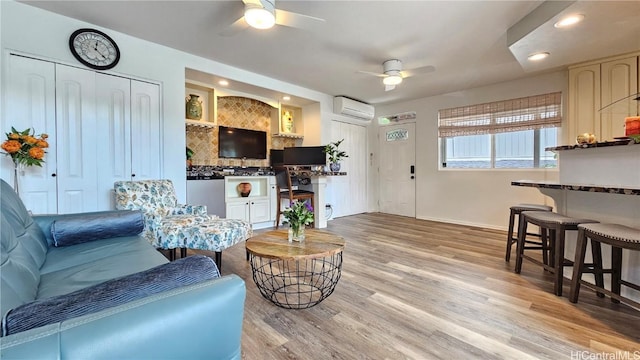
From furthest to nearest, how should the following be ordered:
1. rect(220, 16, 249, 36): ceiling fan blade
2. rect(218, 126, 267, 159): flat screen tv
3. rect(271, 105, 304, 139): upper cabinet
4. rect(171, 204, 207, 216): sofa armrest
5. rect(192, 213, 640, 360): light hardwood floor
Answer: rect(271, 105, 304, 139): upper cabinet, rect(218, 126, 267, 159): flat screen tv, rect(171, 204, 207, 216): sofa armrest, rect(220, 16, 249, 36): ceiling fan blade, rect(192, 213, 640, 360): light hardwood floor

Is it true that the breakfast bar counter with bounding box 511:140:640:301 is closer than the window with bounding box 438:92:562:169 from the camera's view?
Yes

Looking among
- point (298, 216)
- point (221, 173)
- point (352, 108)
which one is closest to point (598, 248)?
point (298, 216)

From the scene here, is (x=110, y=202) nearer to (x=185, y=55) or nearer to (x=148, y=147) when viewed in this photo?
(x=148, y=147)

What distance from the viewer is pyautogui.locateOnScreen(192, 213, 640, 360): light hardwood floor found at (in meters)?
1.55

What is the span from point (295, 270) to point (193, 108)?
2.97m

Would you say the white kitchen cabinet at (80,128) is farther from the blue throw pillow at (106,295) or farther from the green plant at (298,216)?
the blue throw pillow at (106,295)

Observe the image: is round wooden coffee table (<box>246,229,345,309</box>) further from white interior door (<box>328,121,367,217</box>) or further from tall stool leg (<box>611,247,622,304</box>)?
white interior door (<box>328,121,367,217</box>)

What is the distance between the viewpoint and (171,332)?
24.0 inches

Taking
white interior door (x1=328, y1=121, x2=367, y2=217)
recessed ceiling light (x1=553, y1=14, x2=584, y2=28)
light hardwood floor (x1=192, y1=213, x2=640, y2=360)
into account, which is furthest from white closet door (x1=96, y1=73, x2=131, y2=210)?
recessed ceiling light (x1=553, y1=14, x2=584, y2=28)

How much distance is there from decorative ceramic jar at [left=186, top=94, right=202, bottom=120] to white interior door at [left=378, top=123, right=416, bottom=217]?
12.5ft

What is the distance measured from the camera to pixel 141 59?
3.14 m

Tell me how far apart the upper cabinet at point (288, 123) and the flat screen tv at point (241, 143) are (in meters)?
0.28

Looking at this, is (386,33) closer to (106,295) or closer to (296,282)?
(296,282)

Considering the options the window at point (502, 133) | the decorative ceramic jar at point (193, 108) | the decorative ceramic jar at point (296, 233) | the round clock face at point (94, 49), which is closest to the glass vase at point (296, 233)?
the decorative ceramic jar at point (296, 233)
